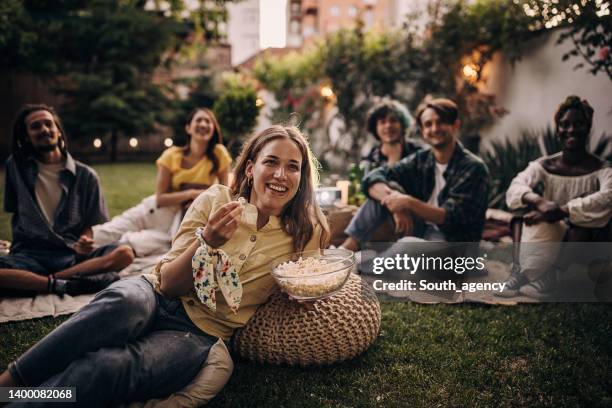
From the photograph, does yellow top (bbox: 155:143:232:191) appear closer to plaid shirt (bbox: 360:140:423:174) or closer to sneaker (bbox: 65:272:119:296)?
sneaker (bbox: 65:272:119:296)

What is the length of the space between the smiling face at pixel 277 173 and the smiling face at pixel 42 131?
6.60 ft

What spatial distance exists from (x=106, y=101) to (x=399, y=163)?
35.2 ft

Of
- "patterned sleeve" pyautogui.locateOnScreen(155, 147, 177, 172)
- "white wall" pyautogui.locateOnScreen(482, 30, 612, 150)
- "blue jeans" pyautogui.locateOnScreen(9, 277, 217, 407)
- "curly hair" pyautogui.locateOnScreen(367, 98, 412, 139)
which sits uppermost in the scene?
"white wall" pyautogui.locateOnScreen(482, 30, 612, 150)

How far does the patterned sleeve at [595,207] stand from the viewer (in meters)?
3.15

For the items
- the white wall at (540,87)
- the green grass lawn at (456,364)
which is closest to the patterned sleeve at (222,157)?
the green grass lawn at (456,364)

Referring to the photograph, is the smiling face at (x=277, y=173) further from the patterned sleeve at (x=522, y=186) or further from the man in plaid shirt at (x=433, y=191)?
the patterned sleeve at (x=522, y=186)

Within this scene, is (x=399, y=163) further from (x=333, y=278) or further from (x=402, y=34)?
(x=402, y=34)

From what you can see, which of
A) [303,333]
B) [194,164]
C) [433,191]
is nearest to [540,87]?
[433,191]

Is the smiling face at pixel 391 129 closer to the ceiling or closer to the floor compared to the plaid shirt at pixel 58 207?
closer to the ceiling

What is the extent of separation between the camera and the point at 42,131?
131 inches

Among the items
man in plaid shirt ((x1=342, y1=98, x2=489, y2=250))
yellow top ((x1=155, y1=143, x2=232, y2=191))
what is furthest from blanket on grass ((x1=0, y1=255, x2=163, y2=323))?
man in plaid shirt ((x1=342, y1=98, x2=489, y2=250))

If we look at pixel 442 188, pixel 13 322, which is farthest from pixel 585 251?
pixel 13 322

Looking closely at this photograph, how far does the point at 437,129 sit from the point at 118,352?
9.10ft

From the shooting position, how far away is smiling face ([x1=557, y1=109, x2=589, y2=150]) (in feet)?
10.8
